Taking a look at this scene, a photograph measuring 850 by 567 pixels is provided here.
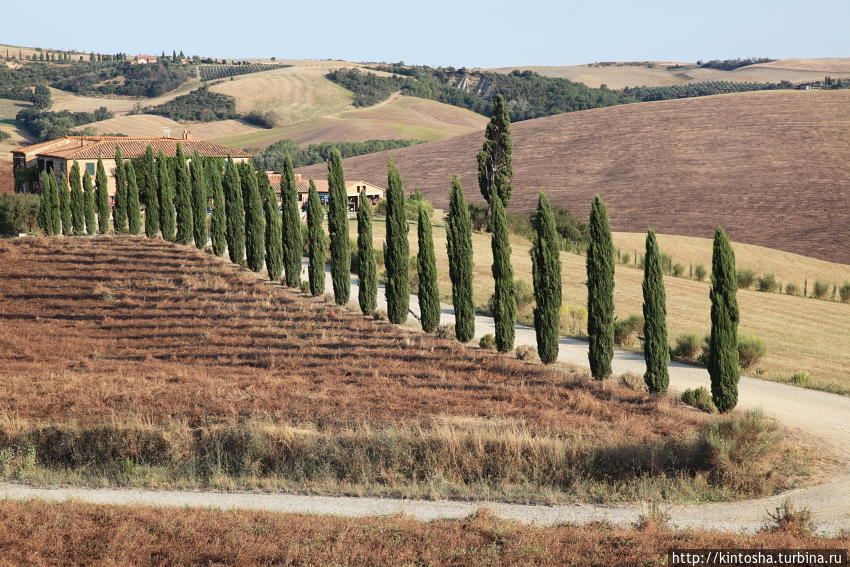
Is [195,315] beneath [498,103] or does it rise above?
beneath

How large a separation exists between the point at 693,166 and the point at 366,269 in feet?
240

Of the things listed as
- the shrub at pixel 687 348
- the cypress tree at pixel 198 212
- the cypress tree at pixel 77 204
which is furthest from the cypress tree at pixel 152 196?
the shrub at pixel 687 348

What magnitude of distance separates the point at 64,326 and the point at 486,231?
42.8m

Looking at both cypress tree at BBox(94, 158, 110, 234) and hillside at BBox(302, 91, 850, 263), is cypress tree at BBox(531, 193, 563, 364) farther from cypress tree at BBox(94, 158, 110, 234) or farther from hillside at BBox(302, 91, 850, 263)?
hillside at BBox(302, 91, 850, 263)

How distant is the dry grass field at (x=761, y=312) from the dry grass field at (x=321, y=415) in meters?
9.54

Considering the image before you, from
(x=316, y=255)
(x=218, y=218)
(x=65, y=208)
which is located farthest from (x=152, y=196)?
(x=316, y=255)

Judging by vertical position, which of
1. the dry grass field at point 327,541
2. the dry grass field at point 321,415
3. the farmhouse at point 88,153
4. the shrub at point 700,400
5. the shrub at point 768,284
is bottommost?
the shrub at point 768,284

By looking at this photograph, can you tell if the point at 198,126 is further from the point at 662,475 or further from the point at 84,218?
the point at 662,475

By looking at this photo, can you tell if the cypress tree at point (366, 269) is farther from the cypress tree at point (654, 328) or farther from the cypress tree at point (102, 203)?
the cypress tree at point (102, 203)

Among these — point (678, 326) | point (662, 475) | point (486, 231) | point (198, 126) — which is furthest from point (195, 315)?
point (198, 126)

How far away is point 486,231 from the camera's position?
241ft

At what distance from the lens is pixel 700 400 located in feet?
83.4

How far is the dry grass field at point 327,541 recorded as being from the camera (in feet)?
42.6

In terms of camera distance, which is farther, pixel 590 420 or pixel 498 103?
pixel 498 103
